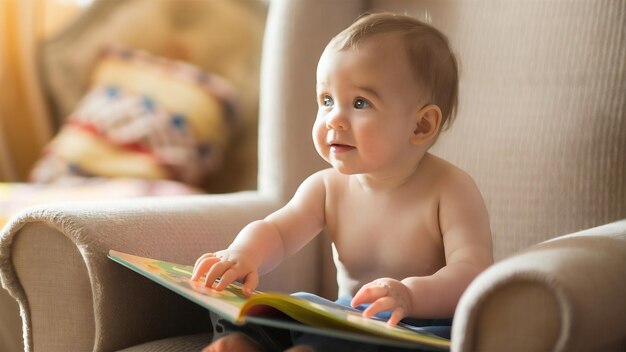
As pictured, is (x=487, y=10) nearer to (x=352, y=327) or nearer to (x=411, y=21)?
(x=411, y=21)

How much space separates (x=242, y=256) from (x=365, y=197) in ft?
0.62

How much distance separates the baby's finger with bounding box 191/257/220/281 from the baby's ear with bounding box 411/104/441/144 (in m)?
0.29

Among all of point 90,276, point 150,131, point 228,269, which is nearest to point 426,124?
point 228,269

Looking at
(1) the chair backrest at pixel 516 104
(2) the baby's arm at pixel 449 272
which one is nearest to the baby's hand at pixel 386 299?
(2) the baby's arm at pixel 449 272

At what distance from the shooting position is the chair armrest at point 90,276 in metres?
1.00

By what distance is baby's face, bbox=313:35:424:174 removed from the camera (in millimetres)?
988

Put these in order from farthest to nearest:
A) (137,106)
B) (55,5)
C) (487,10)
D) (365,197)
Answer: (55,5)
(137,106)
(487,10)
(365,197)

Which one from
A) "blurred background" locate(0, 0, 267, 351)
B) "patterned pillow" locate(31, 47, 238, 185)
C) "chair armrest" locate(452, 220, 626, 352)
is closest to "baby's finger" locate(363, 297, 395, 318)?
"chair armrest" locate(452, 220, 626, 352)

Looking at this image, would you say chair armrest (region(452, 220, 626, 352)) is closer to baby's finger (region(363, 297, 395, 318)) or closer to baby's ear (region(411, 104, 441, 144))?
baby's finger (region(363, 297, 395, 318))

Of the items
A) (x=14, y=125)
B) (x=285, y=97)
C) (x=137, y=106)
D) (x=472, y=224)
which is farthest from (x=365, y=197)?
(x=14, y=125)

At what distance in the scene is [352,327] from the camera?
770 mm

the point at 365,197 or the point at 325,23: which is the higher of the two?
the point at 325,23

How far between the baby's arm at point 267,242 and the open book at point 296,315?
0.06 m

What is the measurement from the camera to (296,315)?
816 millimetres
